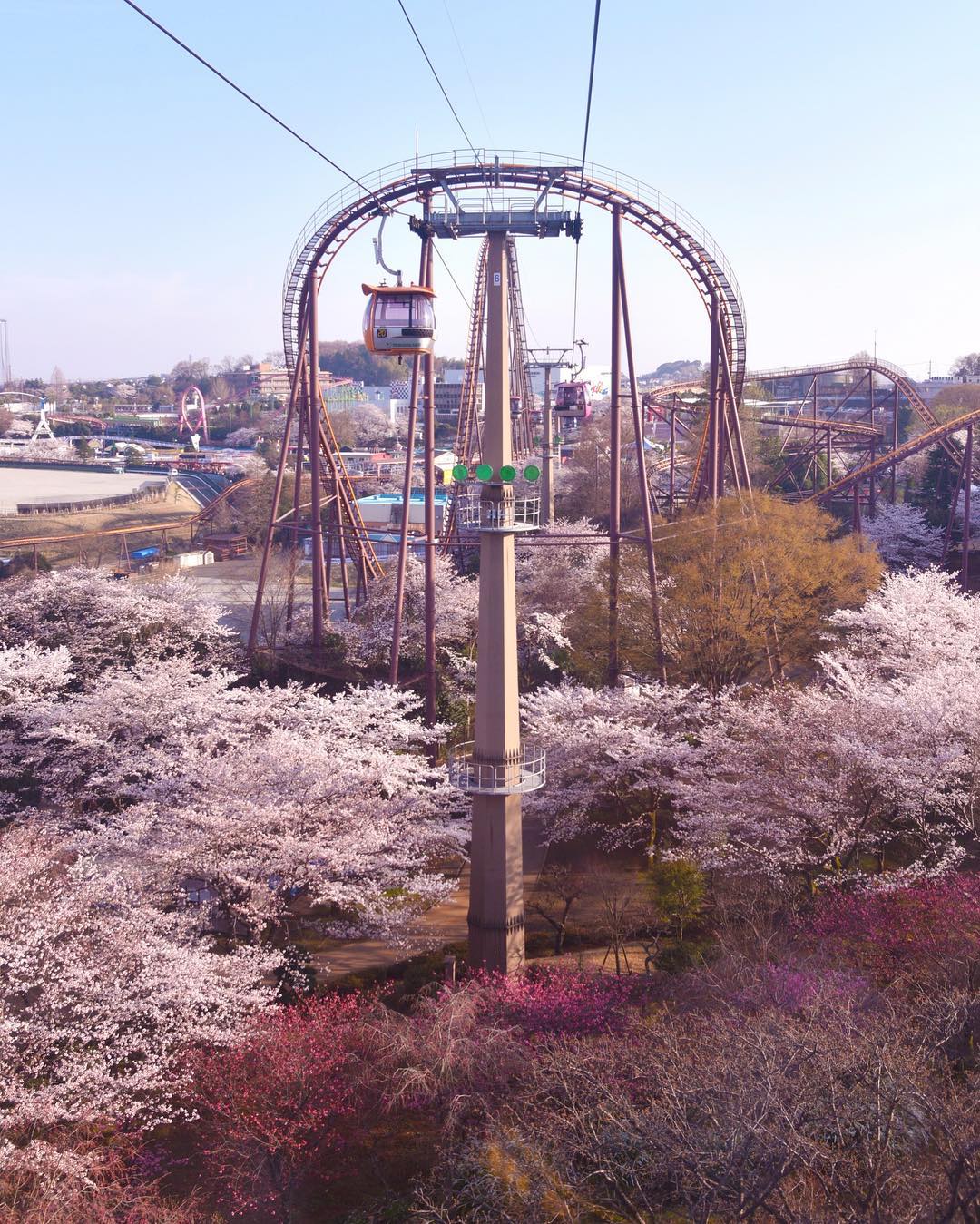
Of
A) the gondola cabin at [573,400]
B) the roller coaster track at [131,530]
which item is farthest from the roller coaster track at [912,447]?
the roller coaster track at [131,530]

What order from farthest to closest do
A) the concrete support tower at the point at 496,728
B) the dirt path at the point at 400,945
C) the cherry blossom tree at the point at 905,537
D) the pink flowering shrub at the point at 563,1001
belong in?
the cherry blossom tree at the point at 905,537
the dirt path at the point at 400,945
the concrete support tower at the point at 496,728
the pink flowering shrub at the point at 563,1001

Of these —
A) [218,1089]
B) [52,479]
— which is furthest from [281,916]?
[52,479]

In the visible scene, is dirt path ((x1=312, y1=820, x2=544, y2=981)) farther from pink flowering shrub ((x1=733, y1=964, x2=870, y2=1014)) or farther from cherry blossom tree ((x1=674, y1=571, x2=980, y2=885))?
pink flowering shrub ((x1=733, y1=964, x2=870, y2=1014))

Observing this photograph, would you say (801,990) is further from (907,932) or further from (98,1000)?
(98,1000)

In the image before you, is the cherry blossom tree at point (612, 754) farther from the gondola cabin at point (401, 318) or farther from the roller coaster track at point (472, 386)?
the roller coaster track at point (472, 386)

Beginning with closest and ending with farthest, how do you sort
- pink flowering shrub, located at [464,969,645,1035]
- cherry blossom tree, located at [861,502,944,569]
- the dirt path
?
pink flowering shrub, located at [464,969,645,1035] → the dirt path → cherry blossom tree, located at [861,502,944,569]

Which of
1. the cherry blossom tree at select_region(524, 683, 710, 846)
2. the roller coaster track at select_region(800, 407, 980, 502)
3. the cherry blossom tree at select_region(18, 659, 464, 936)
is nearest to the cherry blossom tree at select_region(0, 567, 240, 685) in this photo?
the cherry blossom tree at select_region(18, 659, 464, 936)

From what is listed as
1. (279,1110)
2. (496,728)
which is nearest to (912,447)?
(496,728)
